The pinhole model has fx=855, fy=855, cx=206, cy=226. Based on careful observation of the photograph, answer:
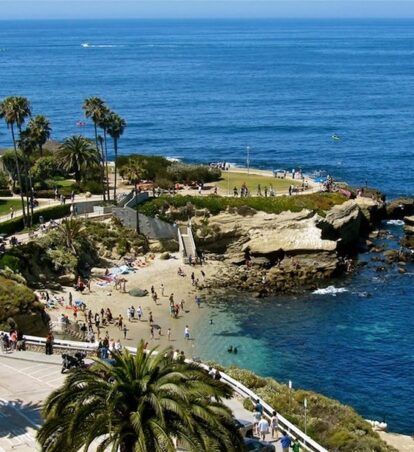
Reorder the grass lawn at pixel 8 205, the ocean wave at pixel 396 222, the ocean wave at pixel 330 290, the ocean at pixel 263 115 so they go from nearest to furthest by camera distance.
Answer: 1. the ocean wave at pixel 330 290
2. the grass lawn at pixel 8 205
3. the ocean wave at pixel 396 222
4. the ocean at pixel 263 115

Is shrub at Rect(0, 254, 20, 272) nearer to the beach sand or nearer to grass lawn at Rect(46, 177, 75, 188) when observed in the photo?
the beach sand

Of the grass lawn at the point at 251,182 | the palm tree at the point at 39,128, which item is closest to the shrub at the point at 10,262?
the palm tree at the point at 39,128

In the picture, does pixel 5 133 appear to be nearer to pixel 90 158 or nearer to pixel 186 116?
pixel 186 116

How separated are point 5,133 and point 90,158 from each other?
6173cm

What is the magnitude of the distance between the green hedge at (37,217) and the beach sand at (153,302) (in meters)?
8.51

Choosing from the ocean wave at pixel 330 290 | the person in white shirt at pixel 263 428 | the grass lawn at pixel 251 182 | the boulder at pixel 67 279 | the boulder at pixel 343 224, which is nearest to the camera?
the person in white shirt at pixel 263 428

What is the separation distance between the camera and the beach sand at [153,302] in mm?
49312

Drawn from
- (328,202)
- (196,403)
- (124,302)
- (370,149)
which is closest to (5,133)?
(370,149)

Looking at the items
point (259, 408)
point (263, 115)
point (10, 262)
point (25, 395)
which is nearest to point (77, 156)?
point (10, 262)

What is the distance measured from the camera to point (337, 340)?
50.8m

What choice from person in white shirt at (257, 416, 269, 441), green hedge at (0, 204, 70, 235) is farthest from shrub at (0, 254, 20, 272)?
person in white shirt at (257, 416, 269, 441)

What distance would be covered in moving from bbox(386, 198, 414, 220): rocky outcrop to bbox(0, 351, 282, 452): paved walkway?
52.0 metres

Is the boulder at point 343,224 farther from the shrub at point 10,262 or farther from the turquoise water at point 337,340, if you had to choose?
the shrub at point 10,262

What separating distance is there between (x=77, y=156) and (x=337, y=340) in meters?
34.7
